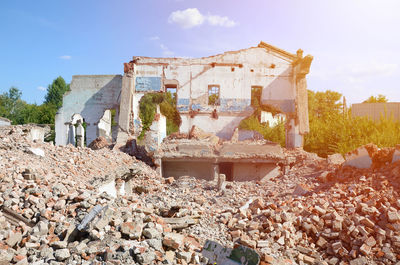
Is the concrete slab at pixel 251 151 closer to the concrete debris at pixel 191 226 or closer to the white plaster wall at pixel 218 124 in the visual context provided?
the white plaster wall at pixel 218 124

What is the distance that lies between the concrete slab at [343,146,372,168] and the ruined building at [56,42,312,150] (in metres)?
6.21

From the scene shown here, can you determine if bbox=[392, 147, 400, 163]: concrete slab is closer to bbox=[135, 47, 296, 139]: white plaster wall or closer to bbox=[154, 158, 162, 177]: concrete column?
A: bbox=[135, 47, 296, 139]: white plaster wall

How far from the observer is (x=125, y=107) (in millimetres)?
15367

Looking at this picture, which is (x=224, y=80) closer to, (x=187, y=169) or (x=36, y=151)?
(x=187, y=169)

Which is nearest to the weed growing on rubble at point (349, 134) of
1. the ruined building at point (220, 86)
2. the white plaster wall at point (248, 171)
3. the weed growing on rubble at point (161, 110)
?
the ruined building at point (220, 86)

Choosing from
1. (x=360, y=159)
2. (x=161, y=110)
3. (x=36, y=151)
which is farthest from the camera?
(x=161, y=110)

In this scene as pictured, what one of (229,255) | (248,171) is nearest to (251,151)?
(248,171)

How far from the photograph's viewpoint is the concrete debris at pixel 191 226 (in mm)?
3971

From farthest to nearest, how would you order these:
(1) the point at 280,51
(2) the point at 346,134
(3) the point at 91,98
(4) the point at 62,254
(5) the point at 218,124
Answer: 1. (2) the point at 346,134
2. (3) the point at 91,98
3. (1) the point at 280,51
4. (5) the point at 218,124
5. (4) the point at 62,254

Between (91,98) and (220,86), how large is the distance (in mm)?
7328

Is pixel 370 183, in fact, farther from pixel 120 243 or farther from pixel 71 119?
pixel 71 119

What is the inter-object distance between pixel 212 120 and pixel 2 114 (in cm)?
3141

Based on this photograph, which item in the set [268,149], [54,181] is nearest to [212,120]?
[268,149]

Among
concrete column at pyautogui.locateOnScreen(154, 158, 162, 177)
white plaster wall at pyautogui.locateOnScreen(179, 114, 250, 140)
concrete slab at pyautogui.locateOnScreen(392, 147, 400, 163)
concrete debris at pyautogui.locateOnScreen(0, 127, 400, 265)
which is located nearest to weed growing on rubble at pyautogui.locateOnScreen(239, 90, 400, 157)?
white plaster wall at pyautogui.locateOnScreen(179, 114, 250, 140)
